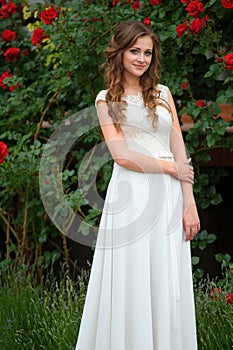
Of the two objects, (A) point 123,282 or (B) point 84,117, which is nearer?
(A) point 123,282

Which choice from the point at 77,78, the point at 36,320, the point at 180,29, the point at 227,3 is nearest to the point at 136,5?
the point at 180,29

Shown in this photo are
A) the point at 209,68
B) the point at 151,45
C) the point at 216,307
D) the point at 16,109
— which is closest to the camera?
the point at 151,45

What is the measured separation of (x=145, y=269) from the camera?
3340 mm

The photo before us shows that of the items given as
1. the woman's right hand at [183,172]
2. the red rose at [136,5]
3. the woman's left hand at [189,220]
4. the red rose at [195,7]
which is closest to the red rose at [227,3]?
the red rose at [195,7]

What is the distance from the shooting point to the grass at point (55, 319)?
3.80 meters

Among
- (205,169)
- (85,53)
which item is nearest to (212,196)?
(205,169)

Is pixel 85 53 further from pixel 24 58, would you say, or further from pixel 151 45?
pixel 151 45

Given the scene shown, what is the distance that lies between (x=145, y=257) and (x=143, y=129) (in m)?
0.54

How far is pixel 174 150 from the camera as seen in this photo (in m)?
3.46

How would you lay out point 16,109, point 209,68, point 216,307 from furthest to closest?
point 16,109, point 209,68, point 216,307

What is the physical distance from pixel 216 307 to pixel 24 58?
103 inches

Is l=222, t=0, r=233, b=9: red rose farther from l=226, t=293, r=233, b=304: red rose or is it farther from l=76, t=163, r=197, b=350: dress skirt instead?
l=226, t=293, r=233, b=304: red rose

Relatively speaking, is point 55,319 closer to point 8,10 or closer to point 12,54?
point 12,54

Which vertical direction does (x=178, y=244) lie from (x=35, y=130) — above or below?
below
